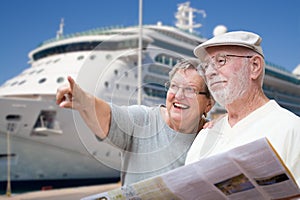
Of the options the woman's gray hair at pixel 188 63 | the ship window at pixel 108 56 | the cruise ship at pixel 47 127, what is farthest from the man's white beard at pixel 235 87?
the cruise ship at pixel 47 127

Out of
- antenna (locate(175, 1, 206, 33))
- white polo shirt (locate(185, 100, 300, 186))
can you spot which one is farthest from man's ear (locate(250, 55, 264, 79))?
antenna (locate(175, 1, 206, 33))

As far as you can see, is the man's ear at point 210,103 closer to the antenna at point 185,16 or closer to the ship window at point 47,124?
the ship window at point 47,124

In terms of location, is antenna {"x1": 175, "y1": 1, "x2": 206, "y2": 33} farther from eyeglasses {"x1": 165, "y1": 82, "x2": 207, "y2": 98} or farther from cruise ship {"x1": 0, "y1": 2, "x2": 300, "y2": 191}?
eyeglasses {"x1": 165, "y1": 82, "x2": 207, "y2": 98}

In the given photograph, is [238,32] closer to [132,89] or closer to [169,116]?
[169,116]

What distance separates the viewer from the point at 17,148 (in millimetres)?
12570

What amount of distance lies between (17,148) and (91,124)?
12008 mm

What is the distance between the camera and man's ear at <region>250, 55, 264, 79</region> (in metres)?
1.48

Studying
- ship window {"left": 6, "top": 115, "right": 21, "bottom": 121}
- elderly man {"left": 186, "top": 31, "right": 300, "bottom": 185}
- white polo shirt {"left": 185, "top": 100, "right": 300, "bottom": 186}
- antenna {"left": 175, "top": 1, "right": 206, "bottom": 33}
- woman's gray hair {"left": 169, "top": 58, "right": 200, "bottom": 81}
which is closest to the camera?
white polo shirt {"left": 185, "top": 100, "right": 300, "bottom": 186}

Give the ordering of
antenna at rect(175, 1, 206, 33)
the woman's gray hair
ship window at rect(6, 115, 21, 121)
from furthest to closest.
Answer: antenna at rect(175, 1, 206, 33) < ship window at rect(6, 115, 21, 121) < the woman's gray hair

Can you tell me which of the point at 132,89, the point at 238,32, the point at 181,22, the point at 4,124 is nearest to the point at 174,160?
the point at 132,89

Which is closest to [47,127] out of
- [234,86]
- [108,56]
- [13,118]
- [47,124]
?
[47,124]

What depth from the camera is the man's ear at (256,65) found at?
1.48 metres

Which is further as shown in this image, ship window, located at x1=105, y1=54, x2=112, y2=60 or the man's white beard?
ship window, located at x1=105, y1=54, x2=112, y2=60

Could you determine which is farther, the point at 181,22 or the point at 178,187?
the point at 181,22
